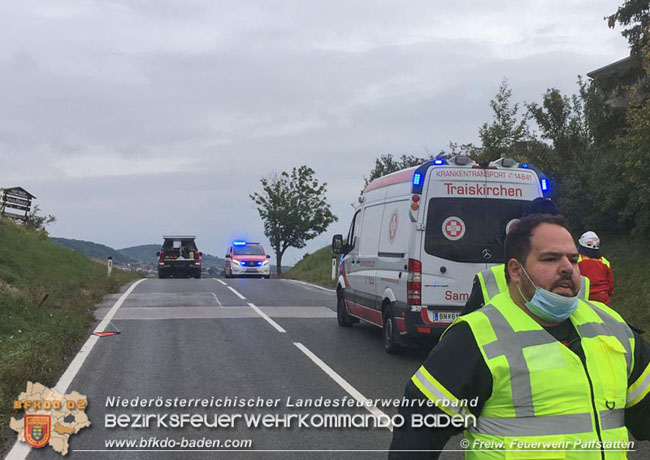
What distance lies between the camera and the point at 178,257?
34.2 m

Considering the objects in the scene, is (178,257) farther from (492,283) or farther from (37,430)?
(492,283)

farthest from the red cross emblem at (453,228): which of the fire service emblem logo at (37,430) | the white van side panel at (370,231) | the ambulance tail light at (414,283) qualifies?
the fire service emblem logo at (37,430)

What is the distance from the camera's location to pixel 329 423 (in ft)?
22.1

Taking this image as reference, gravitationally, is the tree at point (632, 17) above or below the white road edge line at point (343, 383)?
above

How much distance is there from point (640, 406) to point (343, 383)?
6038mm

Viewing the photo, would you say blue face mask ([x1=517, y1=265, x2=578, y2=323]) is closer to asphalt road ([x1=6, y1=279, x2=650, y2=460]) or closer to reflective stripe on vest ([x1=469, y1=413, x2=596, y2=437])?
reflective stripe on vest ([x1=469, y1=413, x2=596, y2=437])

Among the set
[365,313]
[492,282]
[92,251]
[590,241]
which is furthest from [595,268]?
[92,251]

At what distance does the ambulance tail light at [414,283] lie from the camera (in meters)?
9.48

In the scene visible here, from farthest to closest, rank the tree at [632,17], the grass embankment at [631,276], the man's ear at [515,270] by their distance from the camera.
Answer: the tree at [632,17]
the grass embankment at [631,276]
the man's ear at [515,270]

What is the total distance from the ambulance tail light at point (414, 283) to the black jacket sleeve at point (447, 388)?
717 centimetres

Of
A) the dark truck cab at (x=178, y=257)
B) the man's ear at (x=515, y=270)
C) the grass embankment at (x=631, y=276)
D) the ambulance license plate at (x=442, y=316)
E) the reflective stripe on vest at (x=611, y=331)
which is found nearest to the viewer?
the reflective stripe on vest at (x=611, y=331)

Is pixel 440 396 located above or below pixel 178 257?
below

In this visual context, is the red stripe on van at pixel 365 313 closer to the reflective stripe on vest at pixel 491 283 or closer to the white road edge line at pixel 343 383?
the white road edge line at pixel 343 383

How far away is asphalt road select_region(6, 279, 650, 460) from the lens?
5.97 m
